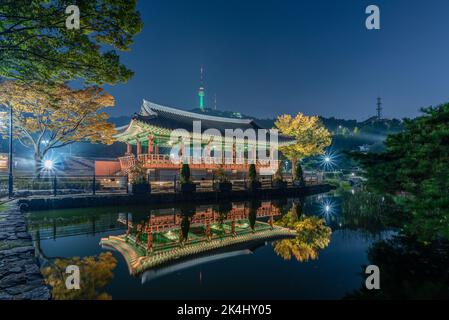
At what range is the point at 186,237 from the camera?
6.34 metres

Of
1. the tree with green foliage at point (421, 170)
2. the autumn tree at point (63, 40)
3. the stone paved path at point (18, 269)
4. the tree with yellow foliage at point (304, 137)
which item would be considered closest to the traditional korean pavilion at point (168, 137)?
the tree with yellow foliage at point (304, 137)

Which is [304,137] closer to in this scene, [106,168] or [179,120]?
[179,120]

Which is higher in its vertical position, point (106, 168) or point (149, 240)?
point (106, 168)

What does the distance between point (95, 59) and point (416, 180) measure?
912 centimetres

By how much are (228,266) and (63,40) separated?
7496 mm

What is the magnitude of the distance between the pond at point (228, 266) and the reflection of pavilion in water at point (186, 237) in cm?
12

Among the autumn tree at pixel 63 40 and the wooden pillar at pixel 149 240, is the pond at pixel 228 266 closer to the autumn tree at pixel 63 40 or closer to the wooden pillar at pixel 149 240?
the wooden pillar at pixel 149 240

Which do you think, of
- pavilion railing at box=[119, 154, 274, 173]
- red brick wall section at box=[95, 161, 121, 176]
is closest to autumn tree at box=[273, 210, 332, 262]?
pavilion railing at box=[119, 154, 274, 173]

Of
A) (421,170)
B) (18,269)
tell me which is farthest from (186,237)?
(421,170)

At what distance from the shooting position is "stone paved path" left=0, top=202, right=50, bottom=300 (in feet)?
9.14

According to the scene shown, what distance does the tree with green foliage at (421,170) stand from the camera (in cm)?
387

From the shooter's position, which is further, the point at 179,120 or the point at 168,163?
the point at 179,120
